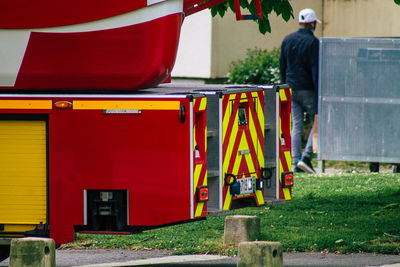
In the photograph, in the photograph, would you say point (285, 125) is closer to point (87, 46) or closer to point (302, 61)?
point (87, 46)

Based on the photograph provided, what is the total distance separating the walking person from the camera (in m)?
14.1

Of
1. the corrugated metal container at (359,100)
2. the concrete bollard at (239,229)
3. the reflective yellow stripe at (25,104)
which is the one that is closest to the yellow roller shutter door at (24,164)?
the reflective yellow stripe at (25,104)

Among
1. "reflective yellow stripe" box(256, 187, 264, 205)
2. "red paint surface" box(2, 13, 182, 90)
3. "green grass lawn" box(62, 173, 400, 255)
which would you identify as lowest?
"green grass lawn" box(62, 173, 400, 255)

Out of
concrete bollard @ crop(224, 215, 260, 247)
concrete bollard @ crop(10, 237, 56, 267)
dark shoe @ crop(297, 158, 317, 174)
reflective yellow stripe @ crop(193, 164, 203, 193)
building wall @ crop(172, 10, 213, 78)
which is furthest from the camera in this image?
building wall @ crop(172, 10, 213, 78)

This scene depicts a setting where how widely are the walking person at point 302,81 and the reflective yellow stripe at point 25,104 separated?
24.3 feet

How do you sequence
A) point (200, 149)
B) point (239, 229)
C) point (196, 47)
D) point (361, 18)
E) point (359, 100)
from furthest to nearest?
point (361, 18)
point (196, 47)
point (359, 100)
point (239, 229)
point (200, 149)

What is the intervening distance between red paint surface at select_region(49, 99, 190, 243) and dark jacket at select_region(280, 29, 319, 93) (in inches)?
287

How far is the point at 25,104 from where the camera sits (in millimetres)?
7109

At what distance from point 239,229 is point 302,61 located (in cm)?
562

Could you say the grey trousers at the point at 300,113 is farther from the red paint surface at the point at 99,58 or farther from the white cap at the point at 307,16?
the red paint surface at the point at 99,58

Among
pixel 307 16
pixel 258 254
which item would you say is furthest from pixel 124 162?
pixel 307 16

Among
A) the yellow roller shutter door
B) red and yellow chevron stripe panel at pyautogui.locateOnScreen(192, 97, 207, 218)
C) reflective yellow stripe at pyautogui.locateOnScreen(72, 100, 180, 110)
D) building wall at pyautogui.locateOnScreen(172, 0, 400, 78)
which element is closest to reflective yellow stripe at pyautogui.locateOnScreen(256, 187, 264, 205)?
red and yellow chevron stripe panel at pyautogui.locateOnScreen(192, 97, 207, 218)

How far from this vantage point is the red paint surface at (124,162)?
7.00 metres

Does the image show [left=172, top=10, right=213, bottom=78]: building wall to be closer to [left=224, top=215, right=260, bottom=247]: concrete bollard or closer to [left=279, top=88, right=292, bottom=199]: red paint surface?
[left=224, top=215, right=260, bottom=247]: concrete bollard
